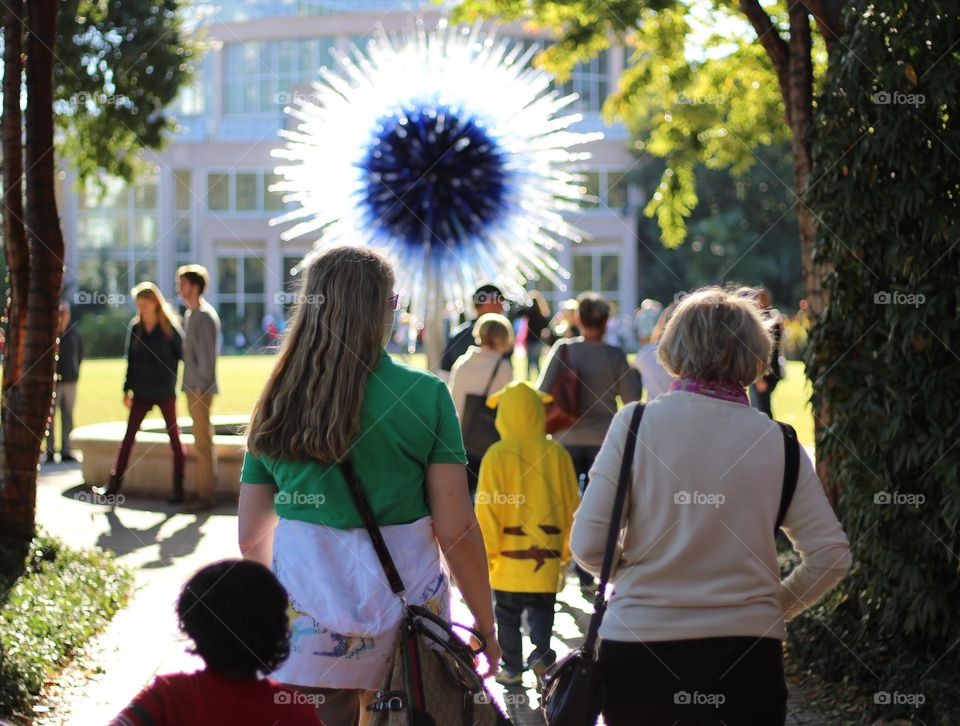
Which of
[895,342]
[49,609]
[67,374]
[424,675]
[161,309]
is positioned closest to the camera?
[424,675]

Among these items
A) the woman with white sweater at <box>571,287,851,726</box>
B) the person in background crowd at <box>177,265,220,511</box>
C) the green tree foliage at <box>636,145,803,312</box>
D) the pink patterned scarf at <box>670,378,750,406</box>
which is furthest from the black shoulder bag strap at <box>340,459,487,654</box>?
the green tree foliage at <box>636,145,803,312</box>

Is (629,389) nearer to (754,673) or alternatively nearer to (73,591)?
(73,591)

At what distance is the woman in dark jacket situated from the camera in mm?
10375

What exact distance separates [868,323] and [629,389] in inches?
104

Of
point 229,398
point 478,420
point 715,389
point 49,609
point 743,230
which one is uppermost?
point 743,230

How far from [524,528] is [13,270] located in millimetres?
3866

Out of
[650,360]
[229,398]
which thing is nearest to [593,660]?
[650,360]

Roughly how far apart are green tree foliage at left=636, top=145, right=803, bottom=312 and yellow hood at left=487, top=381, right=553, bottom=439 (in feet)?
147

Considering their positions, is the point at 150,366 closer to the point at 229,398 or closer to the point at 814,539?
the point at 814,539

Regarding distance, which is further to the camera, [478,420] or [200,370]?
[200,370]

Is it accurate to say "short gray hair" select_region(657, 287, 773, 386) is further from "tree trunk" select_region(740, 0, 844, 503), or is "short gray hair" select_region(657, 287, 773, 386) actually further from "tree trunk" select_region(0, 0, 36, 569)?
"tree trunk" select_region(0, 0, 36, 569)

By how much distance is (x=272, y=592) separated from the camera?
250 cm

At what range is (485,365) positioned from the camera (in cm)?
720

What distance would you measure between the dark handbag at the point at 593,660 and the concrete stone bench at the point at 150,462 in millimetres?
8082
